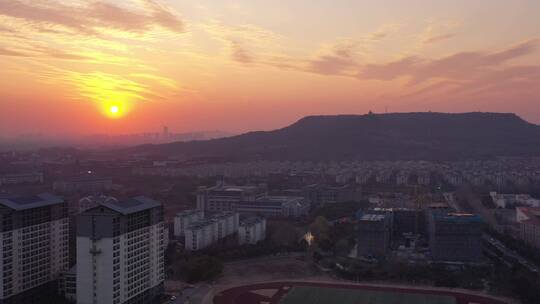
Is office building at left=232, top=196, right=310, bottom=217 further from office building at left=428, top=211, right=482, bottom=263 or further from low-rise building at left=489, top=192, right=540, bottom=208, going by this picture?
low-rise building at left=489, top=192, right=540, bottom=208

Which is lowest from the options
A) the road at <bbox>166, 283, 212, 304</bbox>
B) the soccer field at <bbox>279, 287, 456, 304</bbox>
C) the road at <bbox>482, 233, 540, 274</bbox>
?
the soccer field at <bbox>279, 287, 456, 304</bbox>

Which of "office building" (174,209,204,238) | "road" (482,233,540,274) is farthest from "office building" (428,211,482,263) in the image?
"office building" (174,209,204,238)

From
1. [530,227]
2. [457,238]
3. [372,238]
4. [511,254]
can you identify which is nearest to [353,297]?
[372,238]

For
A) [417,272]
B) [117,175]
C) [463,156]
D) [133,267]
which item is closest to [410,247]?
[417,272]

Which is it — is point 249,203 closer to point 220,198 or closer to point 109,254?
point 220,198

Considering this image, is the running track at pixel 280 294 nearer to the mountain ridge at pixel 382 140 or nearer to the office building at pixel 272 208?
the office building at pixel 272 208

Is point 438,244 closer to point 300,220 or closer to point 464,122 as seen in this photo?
point 300,220

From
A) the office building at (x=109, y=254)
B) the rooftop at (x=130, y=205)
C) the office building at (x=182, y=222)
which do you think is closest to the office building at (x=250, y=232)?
the office building at (x=182, y=222)
